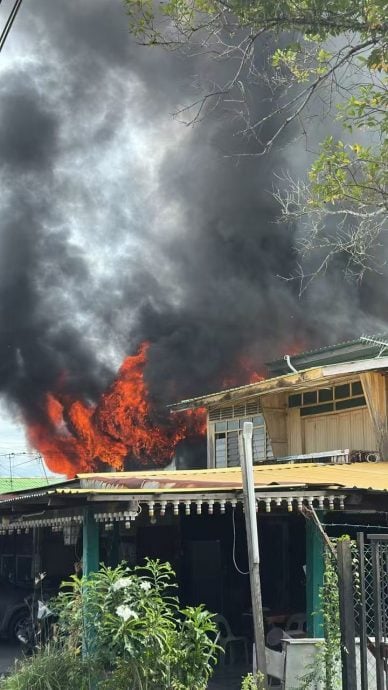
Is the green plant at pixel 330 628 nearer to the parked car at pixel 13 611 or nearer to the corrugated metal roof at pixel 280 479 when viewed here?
the corrugated metal roof at pixel 280 479

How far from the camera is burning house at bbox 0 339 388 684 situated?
32.3ft

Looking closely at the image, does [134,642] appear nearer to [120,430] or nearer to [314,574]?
[314,574]

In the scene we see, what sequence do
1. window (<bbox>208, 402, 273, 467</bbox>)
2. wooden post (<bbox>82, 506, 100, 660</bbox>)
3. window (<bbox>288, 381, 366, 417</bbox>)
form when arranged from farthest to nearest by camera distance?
window (<bbox>208, 402, 273, 467</bbox>) → window (<bbox>288, 381, 366, 417</bbox>) → wooden post (<bbox>82, 506, 100, 660</bbox>)

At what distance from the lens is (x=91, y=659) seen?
24.7ft

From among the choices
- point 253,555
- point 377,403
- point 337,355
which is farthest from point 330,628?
point 337,355

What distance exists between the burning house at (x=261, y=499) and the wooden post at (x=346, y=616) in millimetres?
3100

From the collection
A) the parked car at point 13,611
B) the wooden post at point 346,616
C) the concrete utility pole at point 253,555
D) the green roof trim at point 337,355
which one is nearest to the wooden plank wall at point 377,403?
the green roof trim at point 337,355

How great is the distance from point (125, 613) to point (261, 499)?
9.64ft

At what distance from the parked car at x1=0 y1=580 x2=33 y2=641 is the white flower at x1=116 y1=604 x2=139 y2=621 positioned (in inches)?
393

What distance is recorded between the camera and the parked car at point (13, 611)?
52.9 feet

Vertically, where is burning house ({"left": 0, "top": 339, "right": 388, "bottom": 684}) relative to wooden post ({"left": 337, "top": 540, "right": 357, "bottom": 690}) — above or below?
above

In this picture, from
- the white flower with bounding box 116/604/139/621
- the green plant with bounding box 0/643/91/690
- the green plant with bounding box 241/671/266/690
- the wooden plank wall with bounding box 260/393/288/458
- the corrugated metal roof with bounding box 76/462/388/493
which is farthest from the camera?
the wooden plank wall with bounding box 260/393/288/458

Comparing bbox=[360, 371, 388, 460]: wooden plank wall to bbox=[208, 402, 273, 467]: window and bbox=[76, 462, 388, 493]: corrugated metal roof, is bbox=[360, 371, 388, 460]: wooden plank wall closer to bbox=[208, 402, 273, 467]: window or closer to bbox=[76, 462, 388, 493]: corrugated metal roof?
bbox=[76, 462, 388, 493]: corrugated metal roof

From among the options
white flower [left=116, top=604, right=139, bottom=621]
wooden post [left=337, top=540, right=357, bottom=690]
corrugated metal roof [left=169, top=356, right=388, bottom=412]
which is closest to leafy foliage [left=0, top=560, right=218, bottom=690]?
white flower [left=116, top=604, right=139, bottom=621]
